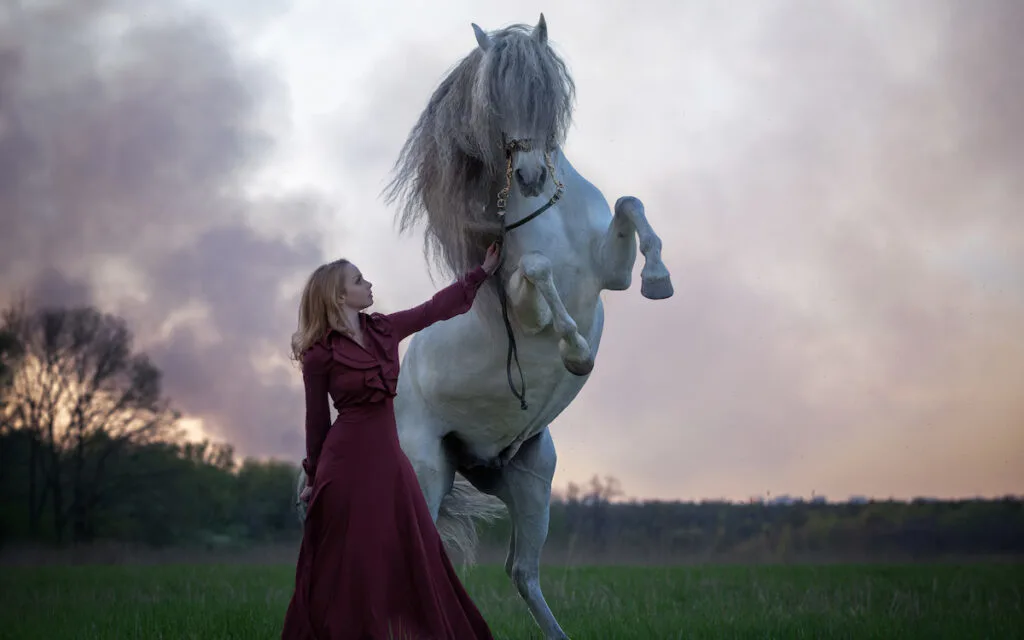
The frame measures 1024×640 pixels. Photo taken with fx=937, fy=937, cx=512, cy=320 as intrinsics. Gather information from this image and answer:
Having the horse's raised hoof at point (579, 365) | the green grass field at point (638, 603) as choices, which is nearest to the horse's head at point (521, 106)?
the horse's raised hoof at point (579, 365)

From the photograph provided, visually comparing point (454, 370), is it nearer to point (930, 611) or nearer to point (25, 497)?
point (930, 611)

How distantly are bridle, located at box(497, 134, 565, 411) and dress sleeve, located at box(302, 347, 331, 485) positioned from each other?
4.63ft

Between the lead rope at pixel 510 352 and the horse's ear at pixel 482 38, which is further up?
the horse's ear at pixel 482 38

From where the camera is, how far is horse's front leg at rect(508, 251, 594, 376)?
16.1 ft

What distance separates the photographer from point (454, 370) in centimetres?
563

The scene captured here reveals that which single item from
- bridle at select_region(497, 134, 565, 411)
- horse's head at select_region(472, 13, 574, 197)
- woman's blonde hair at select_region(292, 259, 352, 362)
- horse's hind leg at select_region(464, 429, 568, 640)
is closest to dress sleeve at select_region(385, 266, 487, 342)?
woman's blonde hair at select_region(292, 259, 352, 362)

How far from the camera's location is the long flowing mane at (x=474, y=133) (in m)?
4.96

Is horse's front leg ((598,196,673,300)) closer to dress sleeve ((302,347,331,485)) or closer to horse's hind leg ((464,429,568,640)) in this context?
horse's hind leg ((464,429,568,640))

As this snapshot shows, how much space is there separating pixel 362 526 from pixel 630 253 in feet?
7.14

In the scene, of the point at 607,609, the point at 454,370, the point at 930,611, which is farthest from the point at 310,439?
the point at 930,611

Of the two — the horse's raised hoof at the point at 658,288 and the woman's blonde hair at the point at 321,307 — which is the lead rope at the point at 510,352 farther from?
the woman's blonde hair at the point at 321,307

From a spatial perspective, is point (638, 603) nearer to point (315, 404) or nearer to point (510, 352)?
point (510, 352)

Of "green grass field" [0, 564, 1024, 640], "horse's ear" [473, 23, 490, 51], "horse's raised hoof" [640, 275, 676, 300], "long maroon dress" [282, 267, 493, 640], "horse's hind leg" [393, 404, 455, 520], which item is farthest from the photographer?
"green grass field" [0, 564, 1024, 640]

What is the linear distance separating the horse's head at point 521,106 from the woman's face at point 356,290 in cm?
111
